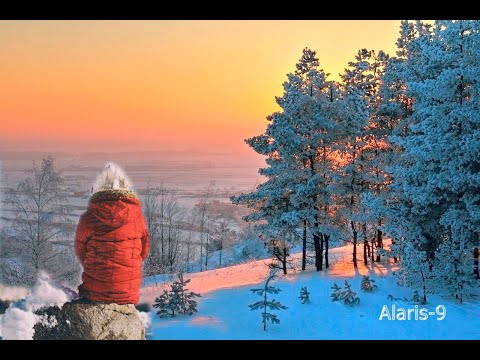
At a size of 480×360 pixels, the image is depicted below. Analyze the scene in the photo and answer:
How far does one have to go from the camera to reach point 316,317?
16.2 meters

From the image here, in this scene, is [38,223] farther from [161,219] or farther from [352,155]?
[161,219]

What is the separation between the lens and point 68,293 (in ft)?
39.2

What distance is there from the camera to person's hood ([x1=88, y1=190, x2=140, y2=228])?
11461mm

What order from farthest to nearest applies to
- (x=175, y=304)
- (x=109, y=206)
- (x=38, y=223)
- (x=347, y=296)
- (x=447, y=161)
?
(x=38, y=223), (x=347, y=296), (x=447, y=161), (x=175, y=304), (x=109, y=206)

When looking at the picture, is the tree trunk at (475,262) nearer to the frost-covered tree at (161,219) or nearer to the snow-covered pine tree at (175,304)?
the snow-covered pine tree at (175,304)

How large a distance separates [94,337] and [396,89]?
59.2ft

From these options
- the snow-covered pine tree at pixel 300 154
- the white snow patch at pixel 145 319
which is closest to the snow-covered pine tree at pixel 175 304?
the white snow patch at pixel 145 319

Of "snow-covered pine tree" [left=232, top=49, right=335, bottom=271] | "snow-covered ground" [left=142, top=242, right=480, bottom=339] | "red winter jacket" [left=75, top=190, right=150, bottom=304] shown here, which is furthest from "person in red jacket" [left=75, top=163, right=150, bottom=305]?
"snow-covered pine tree" [left=232, top=49, right=335, bottom=271]

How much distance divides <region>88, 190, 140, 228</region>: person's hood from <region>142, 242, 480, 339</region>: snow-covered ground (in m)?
4.15

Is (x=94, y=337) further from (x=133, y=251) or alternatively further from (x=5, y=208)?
(x=5, y=208)

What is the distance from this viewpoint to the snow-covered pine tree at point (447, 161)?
16.6m

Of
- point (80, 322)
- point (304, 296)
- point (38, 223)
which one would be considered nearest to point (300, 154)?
point (304, 296)

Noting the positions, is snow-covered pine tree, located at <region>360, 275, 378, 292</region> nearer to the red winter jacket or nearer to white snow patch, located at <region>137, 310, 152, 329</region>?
white snow patch, located at <region>137, 310, 152, 329</region>

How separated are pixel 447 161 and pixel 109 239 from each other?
11995mm
